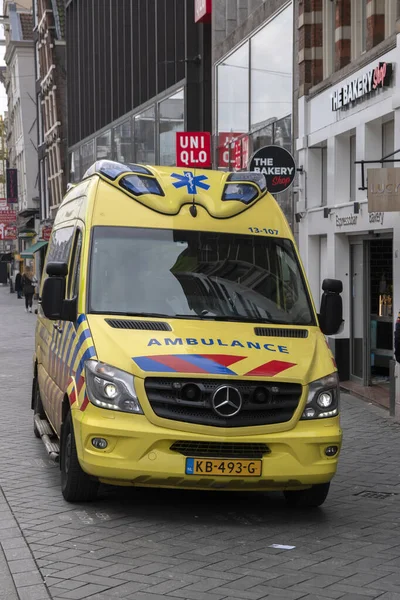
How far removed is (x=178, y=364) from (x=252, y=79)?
17.7 meters

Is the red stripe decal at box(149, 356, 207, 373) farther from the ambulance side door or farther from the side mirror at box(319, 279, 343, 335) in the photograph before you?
the ambulance side door

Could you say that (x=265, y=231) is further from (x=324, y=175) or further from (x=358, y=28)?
(x=324, y=175)

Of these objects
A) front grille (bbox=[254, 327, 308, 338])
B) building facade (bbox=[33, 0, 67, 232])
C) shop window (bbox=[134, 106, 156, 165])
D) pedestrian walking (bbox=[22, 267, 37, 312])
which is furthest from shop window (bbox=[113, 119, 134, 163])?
front grille (bbox=[254, 327, 308, 338])

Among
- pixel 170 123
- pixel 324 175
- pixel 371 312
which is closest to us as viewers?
pixel 371 312

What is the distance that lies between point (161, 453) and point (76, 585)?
1646 mm

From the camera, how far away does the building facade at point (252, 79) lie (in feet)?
72.0

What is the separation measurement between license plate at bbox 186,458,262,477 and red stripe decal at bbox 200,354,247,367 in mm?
654

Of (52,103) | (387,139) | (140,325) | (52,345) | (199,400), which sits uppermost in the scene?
(52,103)

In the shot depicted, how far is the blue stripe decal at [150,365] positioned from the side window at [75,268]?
4.32ft

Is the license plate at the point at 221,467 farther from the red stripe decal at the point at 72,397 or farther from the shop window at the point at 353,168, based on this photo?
the shop window at the point at 353,168

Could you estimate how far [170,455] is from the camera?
7723 mm

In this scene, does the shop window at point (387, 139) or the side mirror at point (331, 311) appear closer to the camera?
the side mirror at point (331, 311)

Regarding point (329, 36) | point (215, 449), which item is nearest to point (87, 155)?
point (329, 36)

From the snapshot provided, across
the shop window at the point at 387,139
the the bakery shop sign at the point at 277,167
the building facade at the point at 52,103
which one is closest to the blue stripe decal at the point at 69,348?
the shop window at the point at 387,139
